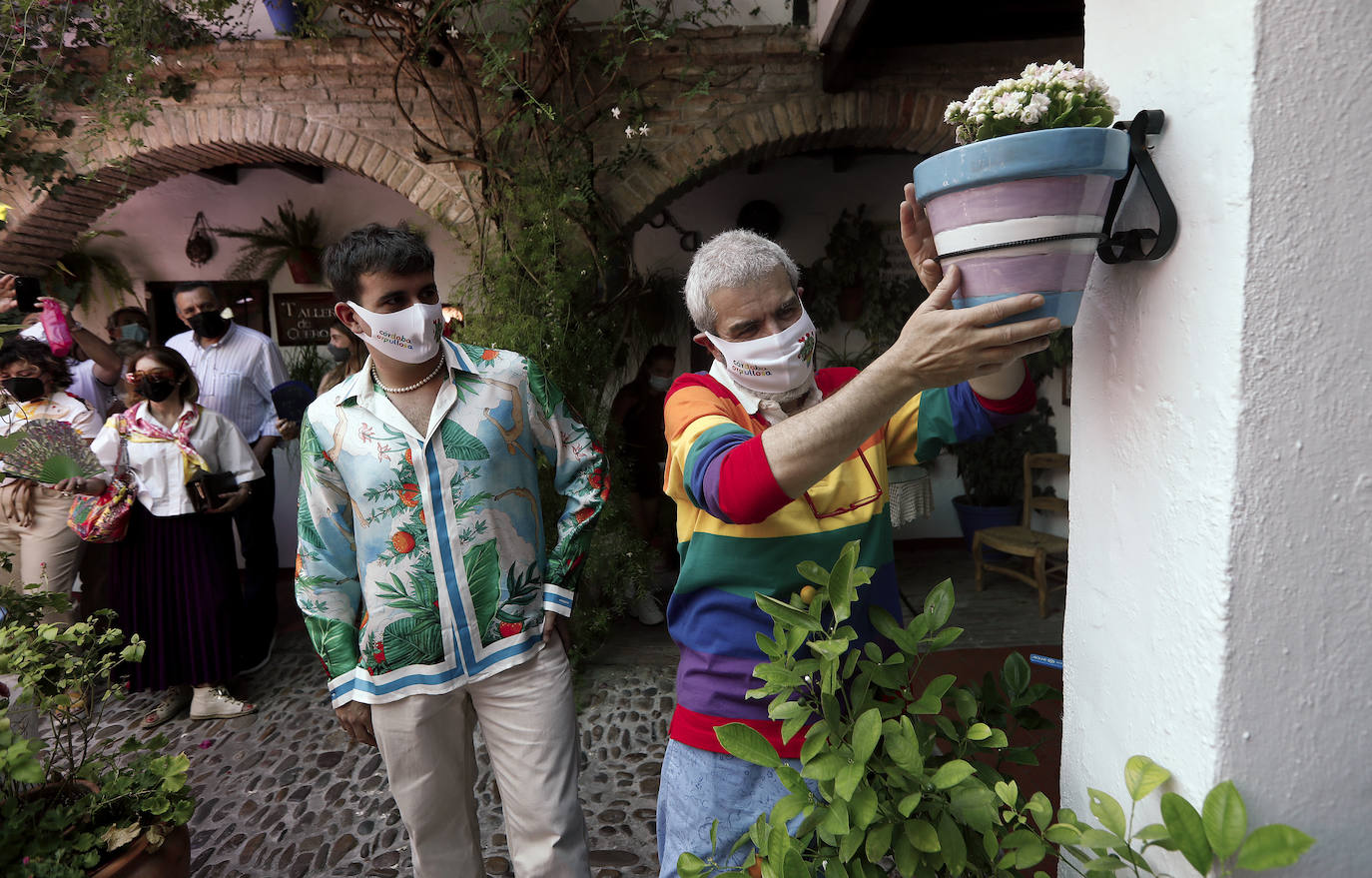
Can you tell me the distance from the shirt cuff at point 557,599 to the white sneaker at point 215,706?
127 inches

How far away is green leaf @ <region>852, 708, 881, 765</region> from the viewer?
91cm

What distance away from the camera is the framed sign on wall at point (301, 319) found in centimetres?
662

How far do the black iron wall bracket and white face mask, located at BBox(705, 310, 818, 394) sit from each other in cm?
64

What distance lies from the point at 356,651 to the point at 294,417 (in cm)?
353

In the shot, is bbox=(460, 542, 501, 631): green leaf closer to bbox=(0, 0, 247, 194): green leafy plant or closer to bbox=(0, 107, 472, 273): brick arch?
bbox=(0, 107, 472, 273): brick arch

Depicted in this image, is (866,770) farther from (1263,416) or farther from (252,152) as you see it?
(252,152)

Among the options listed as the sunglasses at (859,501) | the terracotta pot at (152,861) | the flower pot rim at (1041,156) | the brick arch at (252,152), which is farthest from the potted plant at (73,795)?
the brick arch at (252,152)

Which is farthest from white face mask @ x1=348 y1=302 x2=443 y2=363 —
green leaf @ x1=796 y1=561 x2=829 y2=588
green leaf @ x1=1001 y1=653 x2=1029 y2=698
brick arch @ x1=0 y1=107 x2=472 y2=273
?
brick arch @ x1=0 y1=107 x2=472 y2=273

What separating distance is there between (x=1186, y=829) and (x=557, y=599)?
1.73 m

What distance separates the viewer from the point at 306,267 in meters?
6.47

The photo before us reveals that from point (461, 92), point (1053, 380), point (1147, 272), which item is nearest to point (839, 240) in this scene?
point (1053, 380)

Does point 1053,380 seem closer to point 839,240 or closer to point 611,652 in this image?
point 839,240

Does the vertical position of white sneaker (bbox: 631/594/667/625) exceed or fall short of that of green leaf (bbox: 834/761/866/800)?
it falls short

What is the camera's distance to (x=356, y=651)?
2.10 m
